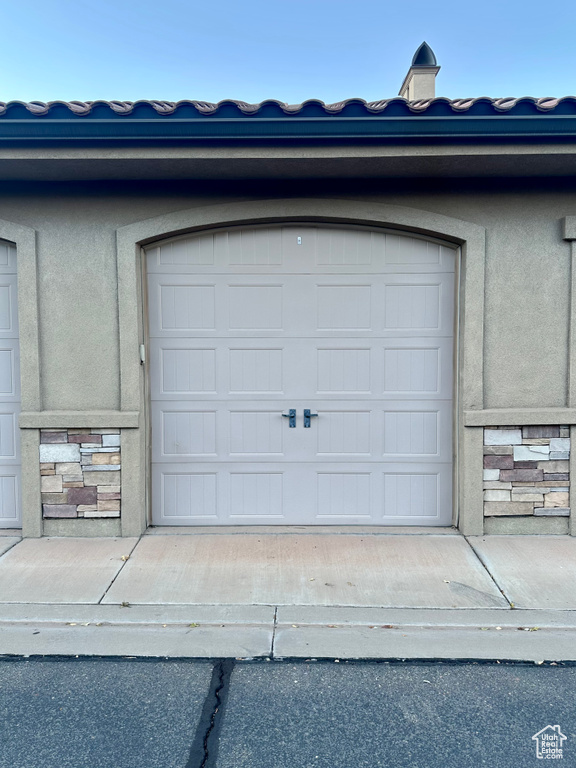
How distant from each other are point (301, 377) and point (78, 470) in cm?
225

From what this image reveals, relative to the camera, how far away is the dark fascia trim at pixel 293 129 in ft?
14.6

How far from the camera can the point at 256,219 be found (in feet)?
17.5

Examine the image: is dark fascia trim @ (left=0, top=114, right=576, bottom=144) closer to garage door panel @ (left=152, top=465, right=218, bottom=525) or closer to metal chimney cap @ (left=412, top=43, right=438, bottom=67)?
garage door panel @ (left=152, top=465, right=218, bottom=525)

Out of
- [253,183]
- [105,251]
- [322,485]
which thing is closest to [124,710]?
[322,485]

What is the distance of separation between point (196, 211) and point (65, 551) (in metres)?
3.25

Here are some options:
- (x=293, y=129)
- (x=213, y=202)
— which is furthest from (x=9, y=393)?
(x=293, y=129)

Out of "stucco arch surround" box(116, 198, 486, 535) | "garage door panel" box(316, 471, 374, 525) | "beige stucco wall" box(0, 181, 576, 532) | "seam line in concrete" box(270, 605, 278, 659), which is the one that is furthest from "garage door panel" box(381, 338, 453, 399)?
"seam line in concrete" box(270, 605, 278, 659)

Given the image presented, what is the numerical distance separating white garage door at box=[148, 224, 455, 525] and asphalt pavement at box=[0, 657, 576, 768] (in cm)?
225

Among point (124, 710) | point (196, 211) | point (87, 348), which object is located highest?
point (196, 211)

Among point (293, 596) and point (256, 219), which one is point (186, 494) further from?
point (256, 219)

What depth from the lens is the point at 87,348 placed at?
5328 millimetres

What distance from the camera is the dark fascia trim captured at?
4.45 metres

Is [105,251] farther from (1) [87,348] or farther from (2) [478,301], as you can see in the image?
(2) [478,301]

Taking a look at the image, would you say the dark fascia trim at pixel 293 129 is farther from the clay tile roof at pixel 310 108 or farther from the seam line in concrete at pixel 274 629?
the seam line in concrete at pixel 274 629
